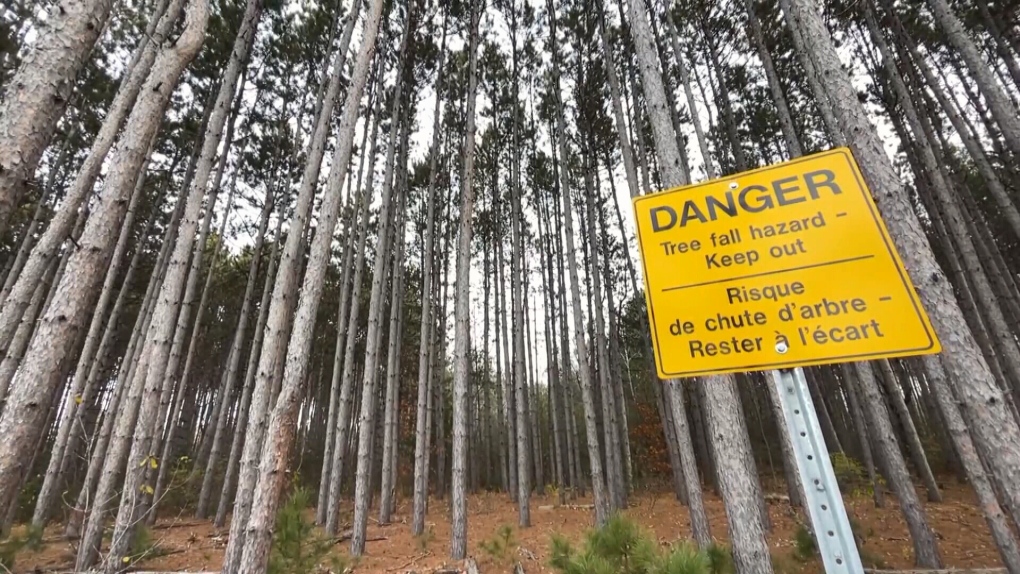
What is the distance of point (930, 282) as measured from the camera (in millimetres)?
3178

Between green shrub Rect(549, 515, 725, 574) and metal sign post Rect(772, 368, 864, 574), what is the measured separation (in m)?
1.96

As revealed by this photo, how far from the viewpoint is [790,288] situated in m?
1.13

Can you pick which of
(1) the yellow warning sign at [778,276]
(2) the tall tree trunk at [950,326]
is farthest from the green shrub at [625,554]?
(2) the tall tree trunk at [950,326]

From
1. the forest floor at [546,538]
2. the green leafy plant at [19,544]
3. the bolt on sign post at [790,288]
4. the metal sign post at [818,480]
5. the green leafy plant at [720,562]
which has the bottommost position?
the forest floor at [546,538]

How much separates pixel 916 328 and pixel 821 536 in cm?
54

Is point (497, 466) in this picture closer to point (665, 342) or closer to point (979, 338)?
point (979, 338)

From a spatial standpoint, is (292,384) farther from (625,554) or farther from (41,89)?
(625,554)

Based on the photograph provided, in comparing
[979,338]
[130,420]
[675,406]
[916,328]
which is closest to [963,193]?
[979,338]

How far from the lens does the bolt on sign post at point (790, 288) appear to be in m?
1.00

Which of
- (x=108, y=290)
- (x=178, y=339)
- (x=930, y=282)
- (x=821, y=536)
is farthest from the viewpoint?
(x=108, y=290)

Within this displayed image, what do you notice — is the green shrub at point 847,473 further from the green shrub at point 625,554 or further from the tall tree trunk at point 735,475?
the green shrub at point 625,554

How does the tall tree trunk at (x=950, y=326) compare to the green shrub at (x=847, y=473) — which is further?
the green shrub at (x=847, y=473)

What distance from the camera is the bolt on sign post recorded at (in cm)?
100

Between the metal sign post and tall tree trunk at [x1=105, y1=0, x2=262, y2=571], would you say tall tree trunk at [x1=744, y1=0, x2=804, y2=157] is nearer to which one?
the metal sign post
